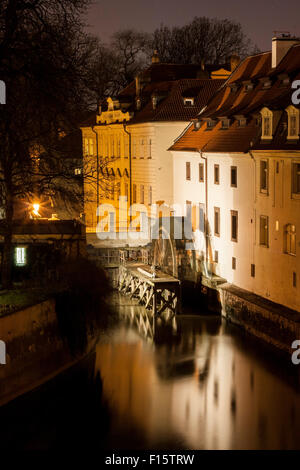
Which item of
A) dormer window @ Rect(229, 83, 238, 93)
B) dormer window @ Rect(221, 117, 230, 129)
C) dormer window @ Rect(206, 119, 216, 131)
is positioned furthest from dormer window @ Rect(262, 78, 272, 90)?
dormer window @ Rect(206, 119, 216, 131)

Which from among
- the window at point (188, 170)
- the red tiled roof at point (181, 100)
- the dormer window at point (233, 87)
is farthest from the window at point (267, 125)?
the red tiled roof at point (181, 100)

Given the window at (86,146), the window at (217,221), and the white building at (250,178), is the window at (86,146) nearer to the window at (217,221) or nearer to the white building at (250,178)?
the white building at (250,178)

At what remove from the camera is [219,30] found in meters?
50.7

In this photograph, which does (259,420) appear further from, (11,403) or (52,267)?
(52,267)

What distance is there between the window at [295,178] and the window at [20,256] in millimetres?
7872

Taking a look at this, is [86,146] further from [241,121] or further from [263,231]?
[263,231]

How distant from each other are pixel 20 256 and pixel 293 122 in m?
8.63

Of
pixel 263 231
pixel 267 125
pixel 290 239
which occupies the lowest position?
pixel 290 239

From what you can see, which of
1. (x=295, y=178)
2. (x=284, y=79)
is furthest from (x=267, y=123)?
(x=295, y=178)

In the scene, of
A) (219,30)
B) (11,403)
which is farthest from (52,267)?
(219,30)

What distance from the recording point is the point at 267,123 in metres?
23.9

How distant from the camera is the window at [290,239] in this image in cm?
2206
